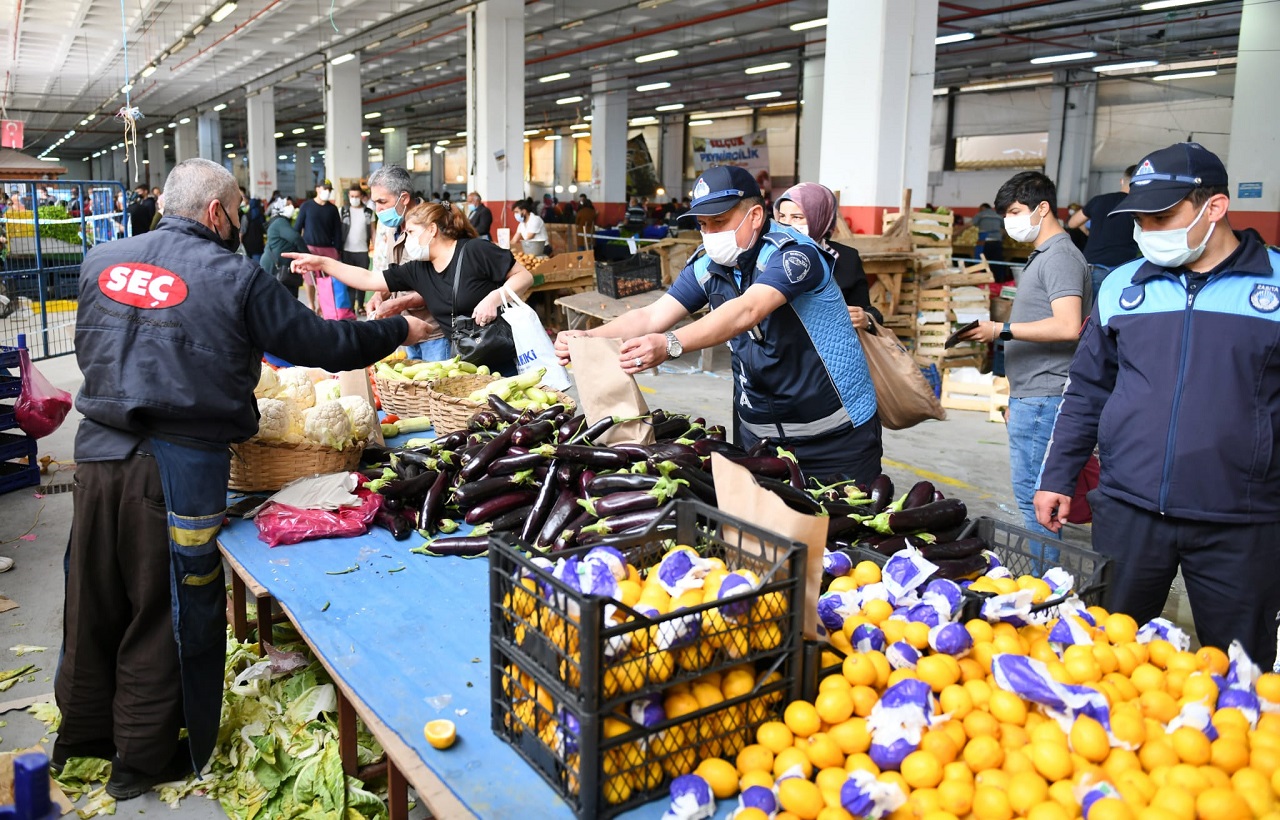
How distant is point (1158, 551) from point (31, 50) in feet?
86.3

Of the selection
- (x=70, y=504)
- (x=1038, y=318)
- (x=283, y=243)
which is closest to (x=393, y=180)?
Answer: (x=70, y=504)

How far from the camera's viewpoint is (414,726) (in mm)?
1837

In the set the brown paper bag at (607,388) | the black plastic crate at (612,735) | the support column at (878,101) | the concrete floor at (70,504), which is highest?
the support column at (878,101)

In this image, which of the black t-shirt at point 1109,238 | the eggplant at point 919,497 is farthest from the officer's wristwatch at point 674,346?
the black t-shirt at point 1109,238

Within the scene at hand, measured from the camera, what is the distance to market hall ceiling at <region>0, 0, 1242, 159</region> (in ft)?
55.3

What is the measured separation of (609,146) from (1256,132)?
16454 mm

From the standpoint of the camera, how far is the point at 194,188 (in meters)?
2.67

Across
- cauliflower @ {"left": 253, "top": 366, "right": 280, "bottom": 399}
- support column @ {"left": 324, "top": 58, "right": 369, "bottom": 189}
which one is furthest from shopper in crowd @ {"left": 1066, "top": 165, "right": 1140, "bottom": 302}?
support column @ {"left": 324, "top": 58, "right": 369, "bottom": 189}

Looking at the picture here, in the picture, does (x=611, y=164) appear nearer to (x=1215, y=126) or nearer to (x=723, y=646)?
(x=1215, y=126)

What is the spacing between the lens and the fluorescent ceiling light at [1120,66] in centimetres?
1868

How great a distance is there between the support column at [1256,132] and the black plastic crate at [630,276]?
7843 mm

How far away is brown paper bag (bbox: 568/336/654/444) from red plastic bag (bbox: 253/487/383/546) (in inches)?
30.0

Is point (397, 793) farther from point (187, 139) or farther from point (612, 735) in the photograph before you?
point (187, 139)

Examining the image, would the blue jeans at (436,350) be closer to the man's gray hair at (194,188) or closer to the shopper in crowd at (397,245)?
the shopper in crowd at (397,245)
